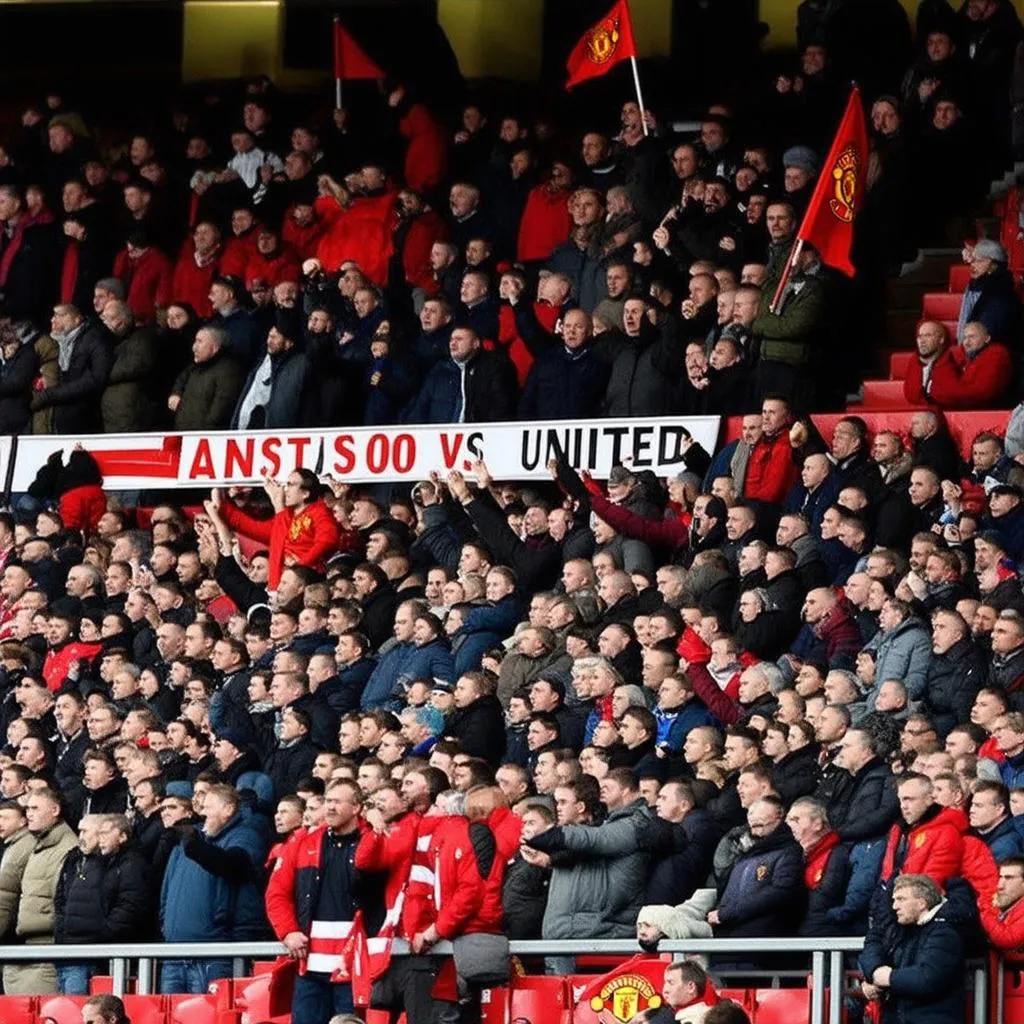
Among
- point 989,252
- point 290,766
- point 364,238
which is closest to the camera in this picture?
point 290,766

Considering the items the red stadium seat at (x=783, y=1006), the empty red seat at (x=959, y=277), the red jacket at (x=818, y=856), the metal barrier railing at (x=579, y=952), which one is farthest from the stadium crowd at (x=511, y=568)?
the empty red seat at (x=959, y=277)

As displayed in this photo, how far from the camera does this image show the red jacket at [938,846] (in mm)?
15188

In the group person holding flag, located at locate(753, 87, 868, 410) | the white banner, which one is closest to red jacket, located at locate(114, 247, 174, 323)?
the white banner

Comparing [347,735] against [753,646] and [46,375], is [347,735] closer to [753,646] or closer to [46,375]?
[753,646]

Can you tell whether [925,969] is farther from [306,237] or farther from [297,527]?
[306,237]

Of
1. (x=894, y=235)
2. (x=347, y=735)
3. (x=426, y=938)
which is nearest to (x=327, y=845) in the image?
(x=426, y=938)

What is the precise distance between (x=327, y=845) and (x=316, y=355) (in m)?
6.64

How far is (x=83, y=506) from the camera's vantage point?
2286cm

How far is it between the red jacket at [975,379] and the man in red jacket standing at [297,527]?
3.55m

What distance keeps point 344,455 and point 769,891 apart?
7290 mm

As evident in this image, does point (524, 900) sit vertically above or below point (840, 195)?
below

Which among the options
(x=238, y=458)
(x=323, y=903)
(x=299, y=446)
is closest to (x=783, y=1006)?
(x=323, y=903)

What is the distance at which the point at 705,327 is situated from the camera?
2122cm

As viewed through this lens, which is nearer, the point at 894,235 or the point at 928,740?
the point at 928,740
